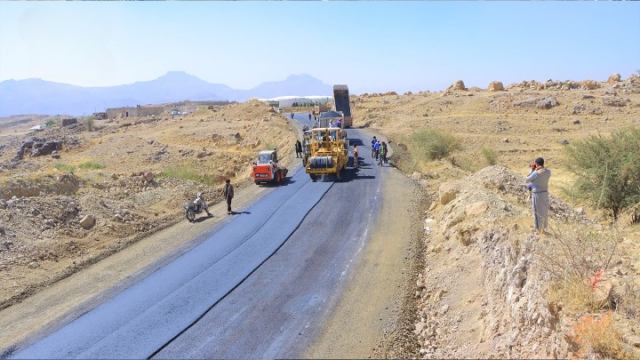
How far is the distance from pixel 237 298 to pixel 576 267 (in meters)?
8.01

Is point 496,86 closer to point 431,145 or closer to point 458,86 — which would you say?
point 458,86

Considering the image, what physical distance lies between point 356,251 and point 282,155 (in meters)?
21.9

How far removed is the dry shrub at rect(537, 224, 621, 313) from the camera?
6711mm

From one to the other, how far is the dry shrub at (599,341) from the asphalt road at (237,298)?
17.4 feet

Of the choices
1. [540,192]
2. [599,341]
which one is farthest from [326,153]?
[599,341]

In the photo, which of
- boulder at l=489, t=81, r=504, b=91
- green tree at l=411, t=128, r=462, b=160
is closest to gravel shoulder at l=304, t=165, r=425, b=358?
green tree at l=411, t=128, r=462, b=160

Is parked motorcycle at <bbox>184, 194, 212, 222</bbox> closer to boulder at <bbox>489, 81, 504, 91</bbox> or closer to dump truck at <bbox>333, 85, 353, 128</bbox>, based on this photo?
dump truck at <bbox>333, 85, 353, 128</bbox>

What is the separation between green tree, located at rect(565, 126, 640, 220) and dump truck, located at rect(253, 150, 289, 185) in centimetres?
1470

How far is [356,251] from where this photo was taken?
14.4m

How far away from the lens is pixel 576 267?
7.26 meters

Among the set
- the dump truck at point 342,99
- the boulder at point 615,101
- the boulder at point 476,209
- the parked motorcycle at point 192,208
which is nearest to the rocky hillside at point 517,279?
the boulder at point 476,209

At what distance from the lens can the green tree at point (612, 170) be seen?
16.2m

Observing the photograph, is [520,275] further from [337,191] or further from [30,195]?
[30,195]

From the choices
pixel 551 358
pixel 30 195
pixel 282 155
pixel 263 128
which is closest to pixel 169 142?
pixel 263 128
